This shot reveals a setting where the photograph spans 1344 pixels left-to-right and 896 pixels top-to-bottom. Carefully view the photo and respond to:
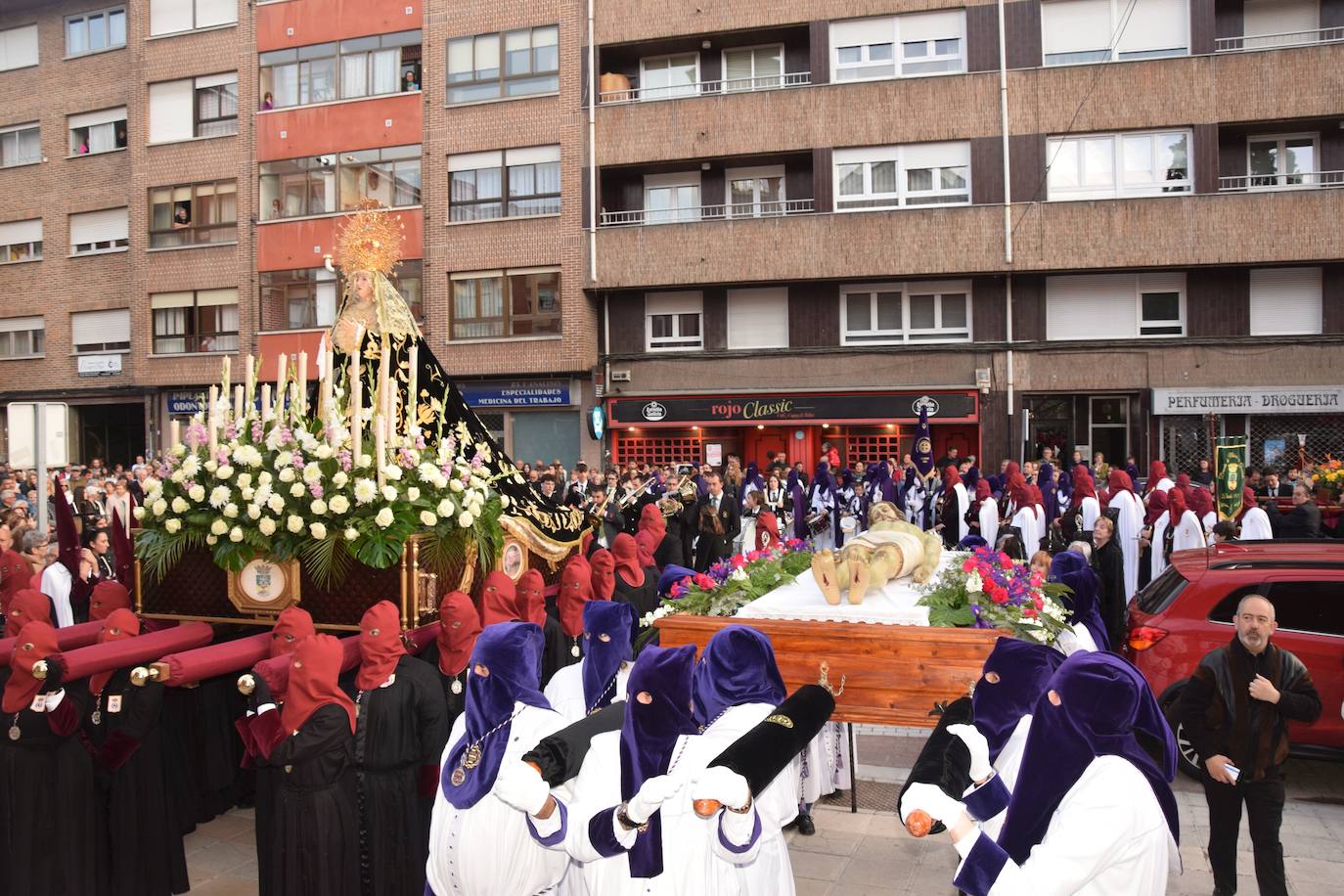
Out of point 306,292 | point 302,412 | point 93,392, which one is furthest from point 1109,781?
point 93,392

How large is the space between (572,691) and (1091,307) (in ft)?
66.1

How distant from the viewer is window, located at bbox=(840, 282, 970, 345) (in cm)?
2281

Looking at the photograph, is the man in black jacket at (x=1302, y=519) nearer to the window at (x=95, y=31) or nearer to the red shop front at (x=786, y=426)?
the red shop front at (x=786, y=426)

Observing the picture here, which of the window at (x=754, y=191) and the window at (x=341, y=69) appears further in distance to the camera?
the window at (x=341, y=69)

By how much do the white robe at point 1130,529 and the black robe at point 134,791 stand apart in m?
10.8

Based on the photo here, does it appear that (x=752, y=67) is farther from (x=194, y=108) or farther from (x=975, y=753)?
(x=975, y=753)

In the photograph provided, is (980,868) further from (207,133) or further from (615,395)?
(207,133)

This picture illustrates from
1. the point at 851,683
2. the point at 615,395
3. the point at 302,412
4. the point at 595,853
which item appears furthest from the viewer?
the point at 615,395

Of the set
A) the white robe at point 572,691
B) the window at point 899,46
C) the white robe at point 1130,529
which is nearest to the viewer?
the white robe at point 572,691

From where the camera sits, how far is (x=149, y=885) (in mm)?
5336

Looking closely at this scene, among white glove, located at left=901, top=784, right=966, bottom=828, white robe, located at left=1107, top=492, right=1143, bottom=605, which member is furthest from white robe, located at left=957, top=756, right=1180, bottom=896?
white robe, located at left=1107, top=492, right=1143, bottom=605

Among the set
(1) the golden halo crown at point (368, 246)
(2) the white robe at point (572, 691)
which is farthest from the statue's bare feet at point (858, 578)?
(1) the golden halo crown at point (368, 246)

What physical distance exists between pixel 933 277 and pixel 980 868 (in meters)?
21.1

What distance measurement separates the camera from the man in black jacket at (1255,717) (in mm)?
4852
